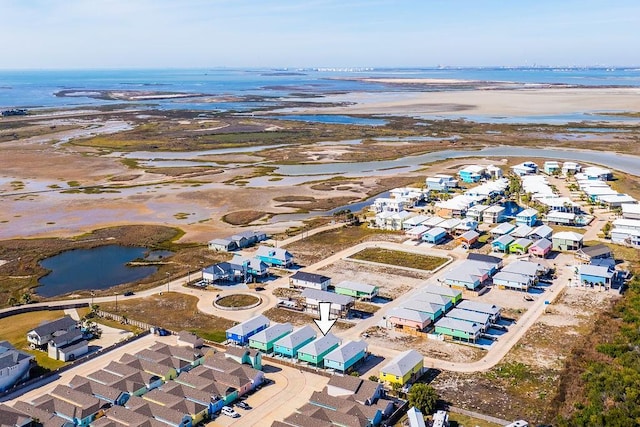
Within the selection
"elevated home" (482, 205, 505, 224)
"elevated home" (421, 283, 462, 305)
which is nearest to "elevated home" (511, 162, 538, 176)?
"elevated home" (482, 205, 505, 224)

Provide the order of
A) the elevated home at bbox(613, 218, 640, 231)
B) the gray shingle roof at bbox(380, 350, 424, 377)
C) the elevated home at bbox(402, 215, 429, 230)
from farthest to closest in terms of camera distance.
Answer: the elevated home at bbox(402, 215, 429, 230) < the elevated home at bbox(613, 218, 640, 231) < the gray shingle roof at bbox(380, 350, 424, 377)

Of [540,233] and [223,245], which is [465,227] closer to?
[540,233]

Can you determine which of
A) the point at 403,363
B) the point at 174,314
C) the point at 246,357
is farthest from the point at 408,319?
the point at 174,314

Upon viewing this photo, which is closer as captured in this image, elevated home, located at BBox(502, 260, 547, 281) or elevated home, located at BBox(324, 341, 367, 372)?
elevated home, located at BBox(324, 341, 367, 372)

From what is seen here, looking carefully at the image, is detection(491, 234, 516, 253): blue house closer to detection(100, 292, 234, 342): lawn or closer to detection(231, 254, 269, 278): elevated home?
detection(231, 254, 269, 278): elevated home

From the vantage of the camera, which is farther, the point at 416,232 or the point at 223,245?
the point at 416,232
